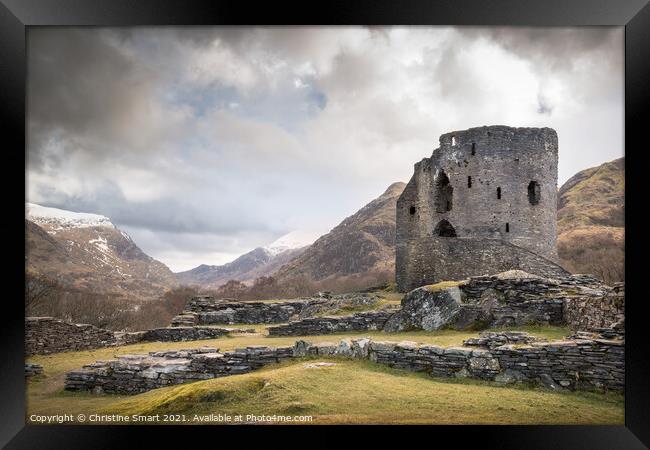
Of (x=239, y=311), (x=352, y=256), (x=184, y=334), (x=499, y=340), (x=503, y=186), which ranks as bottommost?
(x=184, y=334)

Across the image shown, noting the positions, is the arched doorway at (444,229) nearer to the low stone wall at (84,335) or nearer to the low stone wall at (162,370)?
the low stone wall at (84,335)

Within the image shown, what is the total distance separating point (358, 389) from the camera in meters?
8.84

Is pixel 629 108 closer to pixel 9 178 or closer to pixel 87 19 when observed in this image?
pixel 87 19

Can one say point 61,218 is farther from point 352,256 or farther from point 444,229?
point 352,256

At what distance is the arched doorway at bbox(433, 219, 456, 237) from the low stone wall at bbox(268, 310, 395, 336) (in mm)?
10307

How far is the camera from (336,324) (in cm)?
1520

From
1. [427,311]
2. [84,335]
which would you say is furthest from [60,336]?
[427,311]

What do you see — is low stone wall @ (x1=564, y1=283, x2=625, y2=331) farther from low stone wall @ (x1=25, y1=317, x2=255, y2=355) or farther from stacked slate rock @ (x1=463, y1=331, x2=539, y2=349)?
low stone wall @ (x1=25, y1=317, x2=255, y2=355)

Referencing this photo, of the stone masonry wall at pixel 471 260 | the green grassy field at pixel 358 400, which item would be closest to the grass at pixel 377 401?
the green grassy field at pixel 358 400

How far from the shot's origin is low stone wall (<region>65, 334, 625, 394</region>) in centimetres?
850

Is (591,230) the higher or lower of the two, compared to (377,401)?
higher

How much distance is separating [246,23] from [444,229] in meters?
18.4

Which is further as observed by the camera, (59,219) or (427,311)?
(427,311)

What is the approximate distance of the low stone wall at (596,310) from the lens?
966cm
